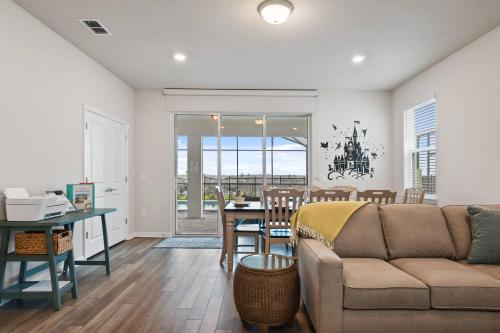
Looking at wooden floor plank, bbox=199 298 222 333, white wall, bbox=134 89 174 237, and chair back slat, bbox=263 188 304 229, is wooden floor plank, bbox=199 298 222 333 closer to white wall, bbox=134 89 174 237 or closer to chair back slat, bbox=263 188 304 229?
chair back slat, bbox=263 188 304 229

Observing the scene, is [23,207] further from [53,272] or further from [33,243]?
[53,272]

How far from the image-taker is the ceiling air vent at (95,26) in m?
3.22

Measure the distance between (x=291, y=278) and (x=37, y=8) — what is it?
341 centimetres

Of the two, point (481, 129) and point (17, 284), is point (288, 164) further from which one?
point (17, 284)

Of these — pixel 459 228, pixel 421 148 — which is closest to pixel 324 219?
pixel 459 228

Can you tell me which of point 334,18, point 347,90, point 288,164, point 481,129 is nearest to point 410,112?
point 347,90

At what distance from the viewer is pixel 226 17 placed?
3.12 m

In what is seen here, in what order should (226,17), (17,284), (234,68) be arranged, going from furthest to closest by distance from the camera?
(234,68), (226,17), (17,284)

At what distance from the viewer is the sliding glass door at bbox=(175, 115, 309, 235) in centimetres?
592

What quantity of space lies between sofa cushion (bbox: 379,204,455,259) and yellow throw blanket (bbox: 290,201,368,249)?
291 mm

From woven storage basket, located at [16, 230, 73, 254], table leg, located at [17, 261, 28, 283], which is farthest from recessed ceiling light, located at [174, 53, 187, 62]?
table leg, located at [17, 261, 28, 283]

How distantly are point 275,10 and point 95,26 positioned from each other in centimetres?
199

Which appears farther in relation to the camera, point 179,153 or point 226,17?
point 179,153

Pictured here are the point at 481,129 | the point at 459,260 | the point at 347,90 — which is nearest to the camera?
the point at 459,260
